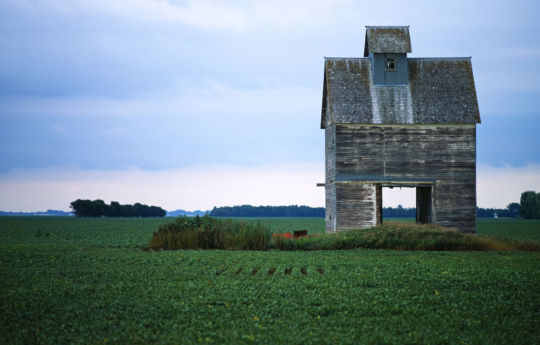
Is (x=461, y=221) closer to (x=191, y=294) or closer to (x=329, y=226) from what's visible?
(x=329, y=226)

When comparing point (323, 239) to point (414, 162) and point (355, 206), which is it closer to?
point (355, 206)

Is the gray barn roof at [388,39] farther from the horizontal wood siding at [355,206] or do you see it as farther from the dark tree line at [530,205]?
the dark tree line at [530,205]

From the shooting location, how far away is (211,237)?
25.8 metres

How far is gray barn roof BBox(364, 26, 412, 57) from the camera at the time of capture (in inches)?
1265

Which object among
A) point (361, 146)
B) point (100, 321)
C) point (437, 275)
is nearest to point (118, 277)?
point (100, 321)

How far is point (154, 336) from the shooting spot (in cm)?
915

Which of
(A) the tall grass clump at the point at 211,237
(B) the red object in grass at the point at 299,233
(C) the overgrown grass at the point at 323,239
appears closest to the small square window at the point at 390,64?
(C) the overgrown grass at the point at 323,239

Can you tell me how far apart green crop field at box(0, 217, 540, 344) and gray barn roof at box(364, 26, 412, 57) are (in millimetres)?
16705

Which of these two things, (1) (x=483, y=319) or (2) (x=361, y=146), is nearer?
(1) (x=483, y=319)

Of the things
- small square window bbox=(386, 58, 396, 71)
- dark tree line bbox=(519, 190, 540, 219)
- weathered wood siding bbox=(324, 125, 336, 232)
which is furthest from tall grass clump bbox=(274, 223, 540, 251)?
dark tree line bbox=(519, 190, 540, 219)

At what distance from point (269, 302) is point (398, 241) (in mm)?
14524

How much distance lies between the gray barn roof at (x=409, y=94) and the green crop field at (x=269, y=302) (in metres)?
13.3

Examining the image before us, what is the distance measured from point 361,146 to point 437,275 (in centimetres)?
1555

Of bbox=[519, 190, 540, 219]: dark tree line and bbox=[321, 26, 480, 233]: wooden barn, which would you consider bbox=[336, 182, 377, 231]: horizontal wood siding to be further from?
bbox=[519, 190, 540, 219]: dark tree line
